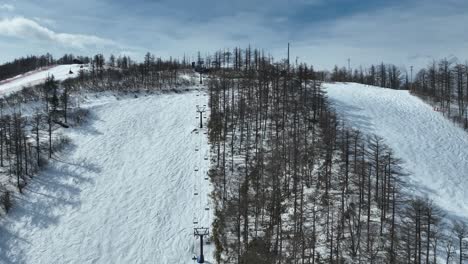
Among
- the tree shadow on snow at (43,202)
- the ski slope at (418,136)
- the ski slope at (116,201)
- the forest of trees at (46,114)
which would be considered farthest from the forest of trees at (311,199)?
the forest of trees at (46,114)

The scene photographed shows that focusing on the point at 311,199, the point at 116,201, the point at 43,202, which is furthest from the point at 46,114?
the point at 311,199

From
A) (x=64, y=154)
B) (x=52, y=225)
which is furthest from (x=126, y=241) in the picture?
(x=64, y=154)

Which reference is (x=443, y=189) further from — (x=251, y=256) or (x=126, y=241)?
(x=126, y=241)

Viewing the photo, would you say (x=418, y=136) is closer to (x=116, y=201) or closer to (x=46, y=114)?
(x=116, y=201)

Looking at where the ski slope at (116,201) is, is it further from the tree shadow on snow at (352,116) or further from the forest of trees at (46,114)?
the tree shadow on snow at (352,116)

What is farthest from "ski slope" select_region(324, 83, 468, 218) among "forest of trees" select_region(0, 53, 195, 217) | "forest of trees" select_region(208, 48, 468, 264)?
"forest of trees" select_region(0, 53, 195, 217)
